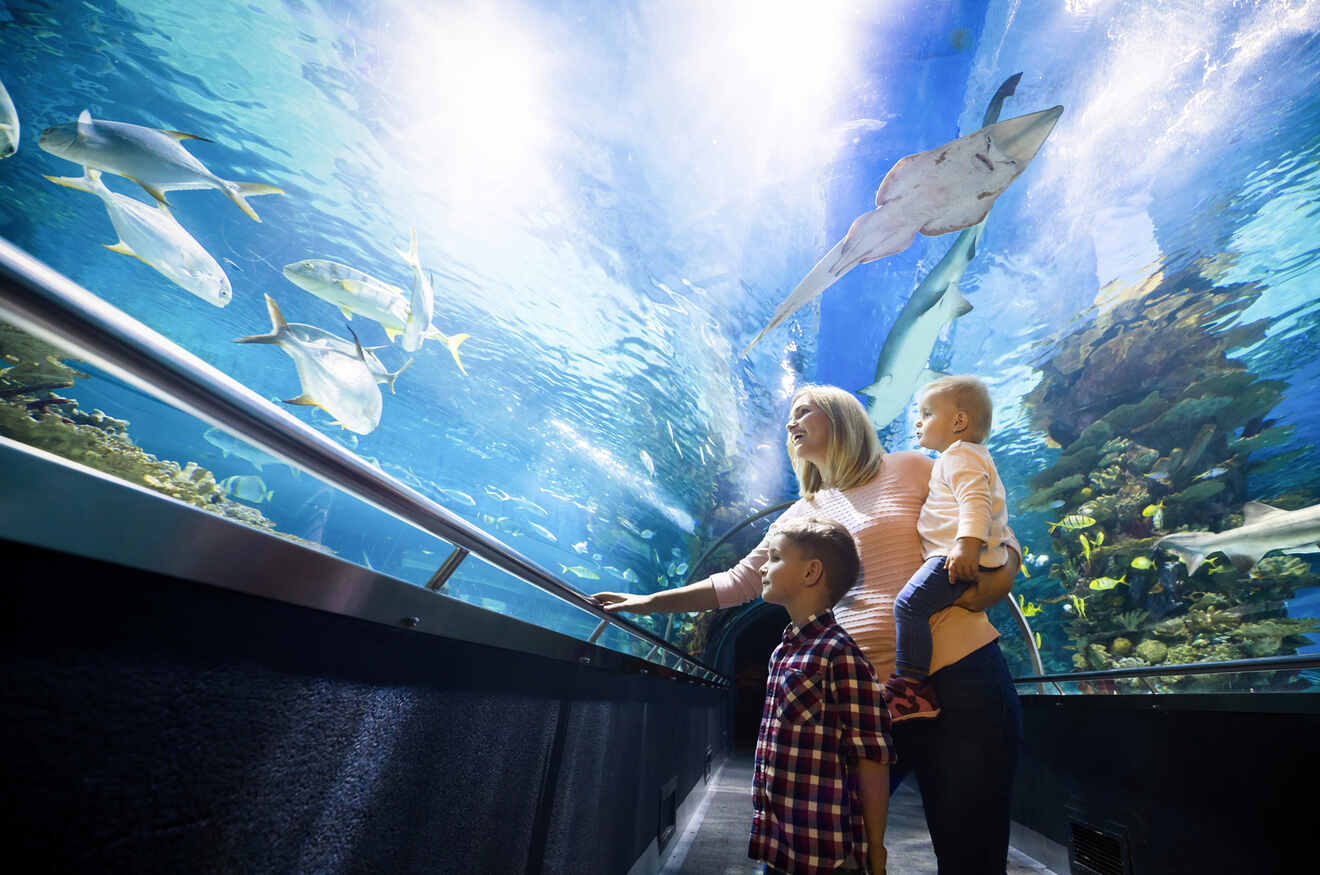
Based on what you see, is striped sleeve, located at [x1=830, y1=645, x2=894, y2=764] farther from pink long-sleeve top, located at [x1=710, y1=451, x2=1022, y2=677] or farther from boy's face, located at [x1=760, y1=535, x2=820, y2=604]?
boy's face, located at [x1=760, y1=535, x2=820, y2=604]

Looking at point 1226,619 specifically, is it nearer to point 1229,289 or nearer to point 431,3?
point 1229,289

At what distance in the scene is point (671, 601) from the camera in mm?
2049

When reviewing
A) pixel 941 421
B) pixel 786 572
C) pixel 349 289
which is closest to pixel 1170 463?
pixel 941 421

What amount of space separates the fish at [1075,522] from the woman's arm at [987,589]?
10742 millimetres

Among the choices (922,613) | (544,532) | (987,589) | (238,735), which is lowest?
(238,735)

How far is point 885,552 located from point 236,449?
2020 cm

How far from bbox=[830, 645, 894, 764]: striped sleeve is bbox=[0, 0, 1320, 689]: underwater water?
5726mm

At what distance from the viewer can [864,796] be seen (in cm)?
143

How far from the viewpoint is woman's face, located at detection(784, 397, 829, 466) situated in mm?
1921

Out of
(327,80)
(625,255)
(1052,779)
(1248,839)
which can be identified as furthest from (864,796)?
(327,80)

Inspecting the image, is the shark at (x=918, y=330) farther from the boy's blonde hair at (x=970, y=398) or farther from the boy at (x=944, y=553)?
the boy at (x=944, y=553)

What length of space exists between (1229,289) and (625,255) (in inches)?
343

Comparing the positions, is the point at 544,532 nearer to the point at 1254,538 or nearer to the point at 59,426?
the point at 59,426

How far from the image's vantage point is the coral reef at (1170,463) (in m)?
8.13
